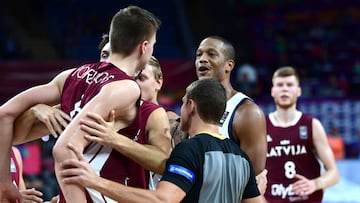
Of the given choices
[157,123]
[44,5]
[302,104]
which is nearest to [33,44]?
[44,5]

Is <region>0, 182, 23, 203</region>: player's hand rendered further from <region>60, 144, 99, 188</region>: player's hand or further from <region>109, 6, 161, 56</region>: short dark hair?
<region>109, 6, 161, 56</region>: short dark hair

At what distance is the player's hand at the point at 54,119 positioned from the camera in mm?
3887

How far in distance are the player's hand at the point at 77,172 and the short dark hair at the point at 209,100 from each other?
0.78 metres

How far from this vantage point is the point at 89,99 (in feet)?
12.1

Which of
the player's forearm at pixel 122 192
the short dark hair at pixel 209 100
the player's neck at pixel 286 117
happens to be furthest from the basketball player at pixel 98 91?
the player's neck at pixel 286 117

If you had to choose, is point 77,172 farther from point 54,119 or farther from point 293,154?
point 293,154

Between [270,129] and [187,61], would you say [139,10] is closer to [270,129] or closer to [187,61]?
[270,129]

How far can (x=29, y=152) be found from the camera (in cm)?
1165

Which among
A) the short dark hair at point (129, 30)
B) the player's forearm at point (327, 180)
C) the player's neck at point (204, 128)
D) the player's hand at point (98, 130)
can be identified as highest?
the short dark hair at point (129, 30)

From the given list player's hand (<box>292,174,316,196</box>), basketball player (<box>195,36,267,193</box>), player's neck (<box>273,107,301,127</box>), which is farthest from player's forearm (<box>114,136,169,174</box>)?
player's neck (<box>273,107,301,127</box>)

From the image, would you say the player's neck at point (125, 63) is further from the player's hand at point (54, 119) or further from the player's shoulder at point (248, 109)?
the player's shoulder at point (248, 109)

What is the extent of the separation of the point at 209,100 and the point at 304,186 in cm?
303

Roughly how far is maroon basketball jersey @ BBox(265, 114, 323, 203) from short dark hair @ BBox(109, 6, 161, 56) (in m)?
3.66

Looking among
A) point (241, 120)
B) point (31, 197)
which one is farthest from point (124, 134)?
point (241, 120)
